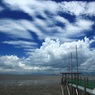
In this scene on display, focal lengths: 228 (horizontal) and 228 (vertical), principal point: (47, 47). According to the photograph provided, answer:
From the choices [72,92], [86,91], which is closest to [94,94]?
[86,91]

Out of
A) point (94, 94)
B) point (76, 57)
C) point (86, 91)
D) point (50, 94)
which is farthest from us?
point (76, 57)

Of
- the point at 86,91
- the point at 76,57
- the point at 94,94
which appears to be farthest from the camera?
the point at 76,57

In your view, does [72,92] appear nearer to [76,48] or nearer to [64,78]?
[64,78]

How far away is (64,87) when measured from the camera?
104ft

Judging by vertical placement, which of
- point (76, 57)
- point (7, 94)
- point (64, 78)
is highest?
point (76, 57)

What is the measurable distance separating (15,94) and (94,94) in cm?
2301

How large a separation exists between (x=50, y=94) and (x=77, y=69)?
20.0 feet

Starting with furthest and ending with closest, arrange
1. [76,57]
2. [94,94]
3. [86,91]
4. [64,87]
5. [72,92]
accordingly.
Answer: [76,57], [64,87], [72,92], [86,91], [94,94]

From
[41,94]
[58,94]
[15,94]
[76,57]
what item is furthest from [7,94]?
[76,57]

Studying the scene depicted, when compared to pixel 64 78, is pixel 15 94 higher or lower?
lower

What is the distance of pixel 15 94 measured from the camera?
124ft

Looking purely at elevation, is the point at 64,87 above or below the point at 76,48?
below

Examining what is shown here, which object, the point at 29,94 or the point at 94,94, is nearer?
the point at 94,94

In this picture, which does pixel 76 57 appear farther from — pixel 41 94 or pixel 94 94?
pixel 94 94
